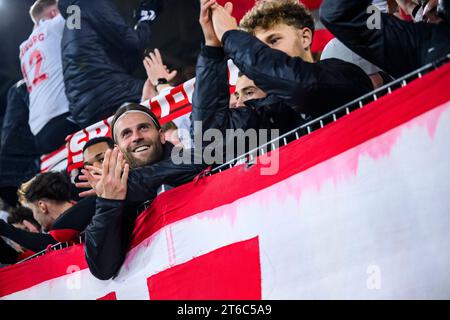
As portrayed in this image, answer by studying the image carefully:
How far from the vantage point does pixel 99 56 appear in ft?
17.3

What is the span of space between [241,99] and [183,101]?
3.46ft

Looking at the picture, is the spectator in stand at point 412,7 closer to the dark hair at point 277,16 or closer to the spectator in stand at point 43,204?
the dark hair at point 277,16

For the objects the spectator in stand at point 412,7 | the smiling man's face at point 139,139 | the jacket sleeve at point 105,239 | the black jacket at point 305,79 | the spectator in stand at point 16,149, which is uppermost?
the spectator in stand at point 16,149

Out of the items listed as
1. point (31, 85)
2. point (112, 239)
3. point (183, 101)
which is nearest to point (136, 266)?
point (112, 239)

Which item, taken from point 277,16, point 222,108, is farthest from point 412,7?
point 222,108

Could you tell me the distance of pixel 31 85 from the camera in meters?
5.73

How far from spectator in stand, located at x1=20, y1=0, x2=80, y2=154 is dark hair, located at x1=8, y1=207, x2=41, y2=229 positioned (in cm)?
57

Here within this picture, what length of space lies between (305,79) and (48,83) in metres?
3.31

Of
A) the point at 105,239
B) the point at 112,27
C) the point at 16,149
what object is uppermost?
the point at 112,27

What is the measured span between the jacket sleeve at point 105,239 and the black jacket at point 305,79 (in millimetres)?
844

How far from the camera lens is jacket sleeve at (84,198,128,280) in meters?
3.08

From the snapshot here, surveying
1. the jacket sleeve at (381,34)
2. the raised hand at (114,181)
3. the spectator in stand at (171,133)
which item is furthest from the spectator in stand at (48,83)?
the jacket sleeve at (381,34)

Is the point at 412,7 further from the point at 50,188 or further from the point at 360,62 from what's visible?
the point at 50,188

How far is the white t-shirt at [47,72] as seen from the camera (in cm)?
550
